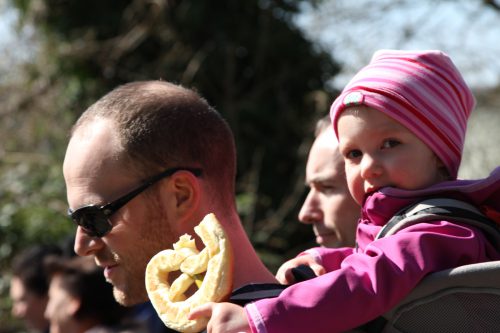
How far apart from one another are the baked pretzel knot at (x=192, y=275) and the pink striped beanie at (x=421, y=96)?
60 cm

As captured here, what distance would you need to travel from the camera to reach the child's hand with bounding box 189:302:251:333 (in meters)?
A: 1.86

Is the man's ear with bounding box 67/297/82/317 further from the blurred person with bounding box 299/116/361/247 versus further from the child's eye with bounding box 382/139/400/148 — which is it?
the child's eye with bounding box 382/139/400/148

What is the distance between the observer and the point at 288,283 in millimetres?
2572

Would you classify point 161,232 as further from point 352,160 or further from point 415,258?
point 415,258

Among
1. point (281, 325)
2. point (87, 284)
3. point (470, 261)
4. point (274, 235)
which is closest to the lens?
point (281, 325)

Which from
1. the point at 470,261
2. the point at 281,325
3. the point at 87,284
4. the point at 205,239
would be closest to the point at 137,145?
the point at 205,239

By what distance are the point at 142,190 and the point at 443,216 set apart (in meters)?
0.98

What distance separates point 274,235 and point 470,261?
6.99 meters

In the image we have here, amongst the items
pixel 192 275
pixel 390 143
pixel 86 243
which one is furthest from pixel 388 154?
pixel 86 243

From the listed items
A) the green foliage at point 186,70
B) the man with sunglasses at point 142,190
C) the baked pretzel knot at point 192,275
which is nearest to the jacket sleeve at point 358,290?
the baked pretzel knot at point 192,275

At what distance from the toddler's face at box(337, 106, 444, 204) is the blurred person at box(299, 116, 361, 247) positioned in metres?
1.24

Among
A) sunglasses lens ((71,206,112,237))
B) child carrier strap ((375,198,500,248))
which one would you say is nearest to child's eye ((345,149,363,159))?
child carrier strap ((375,198,500,248))

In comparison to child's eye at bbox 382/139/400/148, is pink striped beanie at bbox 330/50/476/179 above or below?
above

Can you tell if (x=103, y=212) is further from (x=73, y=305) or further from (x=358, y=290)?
(x=73, y=305)
